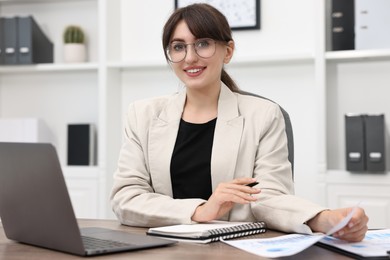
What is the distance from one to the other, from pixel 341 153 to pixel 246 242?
2.23 m

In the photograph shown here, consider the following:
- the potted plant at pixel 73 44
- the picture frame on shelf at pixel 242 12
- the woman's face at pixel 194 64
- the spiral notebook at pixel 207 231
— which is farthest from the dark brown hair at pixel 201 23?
the potted plant at pixel 73 44

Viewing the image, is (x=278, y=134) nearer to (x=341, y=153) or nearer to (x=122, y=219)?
(x=122, y=219)

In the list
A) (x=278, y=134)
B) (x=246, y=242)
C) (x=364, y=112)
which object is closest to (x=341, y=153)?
(x=364, y=112)

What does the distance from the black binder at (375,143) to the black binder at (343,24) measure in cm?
43

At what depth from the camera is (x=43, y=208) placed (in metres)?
1.24

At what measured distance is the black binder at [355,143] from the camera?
3125 mm

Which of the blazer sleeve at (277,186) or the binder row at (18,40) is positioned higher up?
the binder row at (18,40)

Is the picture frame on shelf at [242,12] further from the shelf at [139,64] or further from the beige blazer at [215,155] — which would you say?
the beige blazer at [215,155]

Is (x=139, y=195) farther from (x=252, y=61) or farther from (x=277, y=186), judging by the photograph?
(x=252, y=61)

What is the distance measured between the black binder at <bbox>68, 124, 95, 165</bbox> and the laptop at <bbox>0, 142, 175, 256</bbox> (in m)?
2.26

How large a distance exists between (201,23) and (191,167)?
18.0 inches

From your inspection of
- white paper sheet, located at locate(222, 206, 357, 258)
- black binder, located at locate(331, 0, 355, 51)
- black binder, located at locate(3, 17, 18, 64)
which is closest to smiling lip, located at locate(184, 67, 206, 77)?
white paper sheet, located at locate(222, 206, 357, 258)

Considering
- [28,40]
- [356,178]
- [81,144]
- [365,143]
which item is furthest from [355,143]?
[28,40]

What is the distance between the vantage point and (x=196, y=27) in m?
1.92
